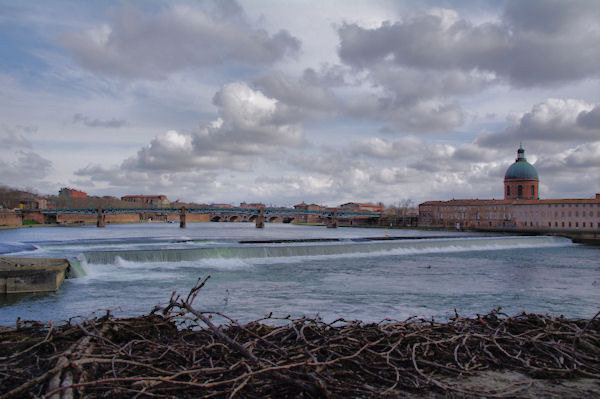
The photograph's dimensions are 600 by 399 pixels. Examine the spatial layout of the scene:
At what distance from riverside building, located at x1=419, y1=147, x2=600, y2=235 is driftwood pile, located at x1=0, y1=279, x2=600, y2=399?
98.1 m

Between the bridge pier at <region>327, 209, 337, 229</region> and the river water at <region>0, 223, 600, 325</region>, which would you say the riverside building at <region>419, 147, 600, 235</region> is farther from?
the river water at <region>0, 223, 600, 325</region>

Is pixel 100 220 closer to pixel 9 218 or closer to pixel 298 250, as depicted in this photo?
pixel 9 218

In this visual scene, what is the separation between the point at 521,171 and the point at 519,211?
14235 mm

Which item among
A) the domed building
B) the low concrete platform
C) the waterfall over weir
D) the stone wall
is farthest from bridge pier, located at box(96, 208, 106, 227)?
the low concrete platform

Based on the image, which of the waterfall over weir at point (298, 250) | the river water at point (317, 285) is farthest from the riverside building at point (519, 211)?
the river water at point (317, 285)

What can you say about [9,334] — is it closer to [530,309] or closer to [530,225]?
[530,309]

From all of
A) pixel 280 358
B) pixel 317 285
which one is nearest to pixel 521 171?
pixel 317 285

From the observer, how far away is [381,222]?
486 ft

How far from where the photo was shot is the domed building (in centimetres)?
12006

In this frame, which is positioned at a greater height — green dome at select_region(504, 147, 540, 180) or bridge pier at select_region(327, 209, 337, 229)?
green dome at select_region(504, 147, 540, 180)

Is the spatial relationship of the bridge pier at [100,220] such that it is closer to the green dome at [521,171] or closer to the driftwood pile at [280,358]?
the green dome at [521,171]

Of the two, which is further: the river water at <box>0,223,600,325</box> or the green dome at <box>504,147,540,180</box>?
the green dome at <box>504,147,540,180</box>

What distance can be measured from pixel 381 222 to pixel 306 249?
4496 inches

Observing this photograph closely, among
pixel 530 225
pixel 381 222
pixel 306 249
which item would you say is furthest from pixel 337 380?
pixel 381 222
